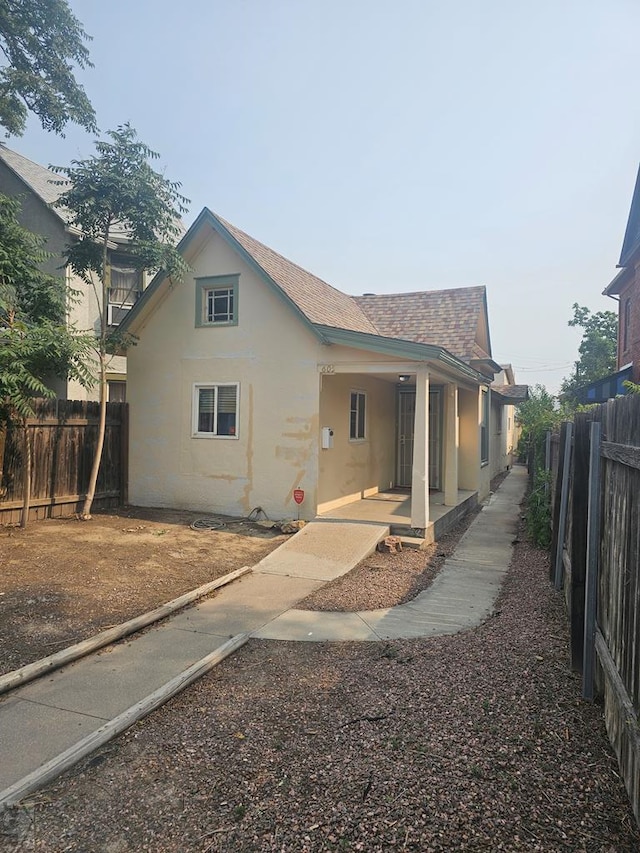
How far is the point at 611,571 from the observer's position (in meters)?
3.62

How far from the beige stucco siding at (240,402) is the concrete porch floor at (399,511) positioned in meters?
1.03

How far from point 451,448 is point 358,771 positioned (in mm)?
10309

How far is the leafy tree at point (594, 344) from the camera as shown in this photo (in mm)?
33188

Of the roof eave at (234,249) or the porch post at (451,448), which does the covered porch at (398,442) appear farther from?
the roof eave at (234,249)

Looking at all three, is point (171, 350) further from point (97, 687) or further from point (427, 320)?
point (97, 687)

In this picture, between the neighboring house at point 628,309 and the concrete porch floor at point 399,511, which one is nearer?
the concrete porch floor at point 399,511

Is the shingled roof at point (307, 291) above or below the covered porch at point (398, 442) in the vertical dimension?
above

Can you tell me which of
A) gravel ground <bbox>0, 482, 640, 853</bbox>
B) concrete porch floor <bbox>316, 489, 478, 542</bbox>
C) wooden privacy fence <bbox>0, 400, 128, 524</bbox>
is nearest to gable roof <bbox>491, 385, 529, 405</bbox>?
concrete porch floor <bbox>316, 489, 478, 542</bbox>

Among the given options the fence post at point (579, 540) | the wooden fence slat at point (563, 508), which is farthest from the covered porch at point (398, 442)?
the fence post at point (579, 540)

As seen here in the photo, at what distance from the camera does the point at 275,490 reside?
11500 millimetres

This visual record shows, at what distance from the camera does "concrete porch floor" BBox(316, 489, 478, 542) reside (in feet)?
35.4

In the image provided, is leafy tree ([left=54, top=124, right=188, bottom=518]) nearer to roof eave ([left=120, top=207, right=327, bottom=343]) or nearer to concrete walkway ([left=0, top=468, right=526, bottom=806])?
roof eave ([left=120, top=207, right=327, bottom=343])

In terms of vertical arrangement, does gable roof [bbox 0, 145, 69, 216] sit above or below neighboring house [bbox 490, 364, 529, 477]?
above

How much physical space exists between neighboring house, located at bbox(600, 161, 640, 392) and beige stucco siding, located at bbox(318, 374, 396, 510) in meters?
6.84
